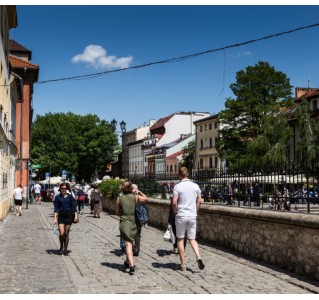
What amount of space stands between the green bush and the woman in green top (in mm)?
18354

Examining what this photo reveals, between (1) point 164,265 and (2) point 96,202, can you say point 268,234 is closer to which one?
(1) point 164,265

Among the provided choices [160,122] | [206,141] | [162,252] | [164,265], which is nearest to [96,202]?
[162,252]

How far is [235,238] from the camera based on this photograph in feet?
40.6

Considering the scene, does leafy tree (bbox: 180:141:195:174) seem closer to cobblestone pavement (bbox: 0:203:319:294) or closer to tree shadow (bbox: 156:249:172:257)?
cobblestone pavement (bbox: 0:203:319:294)

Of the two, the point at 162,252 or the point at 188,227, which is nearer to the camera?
the point at 188,227

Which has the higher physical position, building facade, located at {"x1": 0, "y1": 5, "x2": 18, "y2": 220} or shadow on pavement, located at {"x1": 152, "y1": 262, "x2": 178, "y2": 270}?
building facade, located at {"x1": 0, "y1": 5, "x2": 18, "y2": 220}

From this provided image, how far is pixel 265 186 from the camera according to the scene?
11711 millimetres

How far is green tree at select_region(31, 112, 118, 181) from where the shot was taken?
7606 cm

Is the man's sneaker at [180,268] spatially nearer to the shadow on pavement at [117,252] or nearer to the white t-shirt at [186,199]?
the white t-shirt at [186,199]

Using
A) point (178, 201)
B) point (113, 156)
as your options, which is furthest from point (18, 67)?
point (178, 201)

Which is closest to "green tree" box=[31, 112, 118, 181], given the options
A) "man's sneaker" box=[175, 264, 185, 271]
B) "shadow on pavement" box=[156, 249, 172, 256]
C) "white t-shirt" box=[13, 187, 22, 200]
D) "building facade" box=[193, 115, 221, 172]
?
"building facade" box=[193, 115, 221, 172]

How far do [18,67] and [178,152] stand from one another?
168 feet

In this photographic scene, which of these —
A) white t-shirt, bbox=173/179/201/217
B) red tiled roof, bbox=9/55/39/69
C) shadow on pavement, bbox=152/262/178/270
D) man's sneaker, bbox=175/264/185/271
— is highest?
red tiled roof, bbox=9/55/39/69

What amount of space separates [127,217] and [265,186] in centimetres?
325
